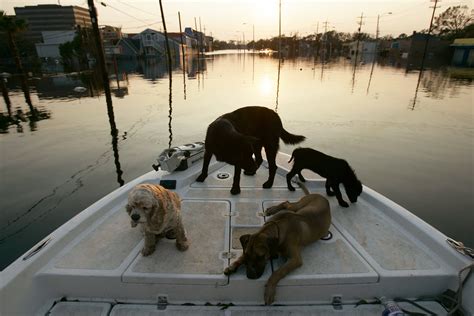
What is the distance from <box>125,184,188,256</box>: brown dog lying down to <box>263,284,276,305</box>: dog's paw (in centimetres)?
123

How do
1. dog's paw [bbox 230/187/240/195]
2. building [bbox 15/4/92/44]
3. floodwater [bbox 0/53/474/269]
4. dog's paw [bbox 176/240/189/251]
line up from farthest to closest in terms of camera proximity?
building [bbox 15/4/92/44] → floodwater [bbox 0/53/474/269] → dog's paw [bbox 230/187/240/195] → dog's paw [bbox 176/240/189/251]

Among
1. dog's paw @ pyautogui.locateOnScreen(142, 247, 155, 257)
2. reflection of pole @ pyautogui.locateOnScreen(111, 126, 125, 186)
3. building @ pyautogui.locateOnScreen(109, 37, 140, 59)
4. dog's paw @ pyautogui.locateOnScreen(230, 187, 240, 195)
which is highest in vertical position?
building @ pyautogui.locateOnScreen(109, 37, 140, 59)

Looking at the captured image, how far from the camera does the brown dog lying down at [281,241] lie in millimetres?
2865

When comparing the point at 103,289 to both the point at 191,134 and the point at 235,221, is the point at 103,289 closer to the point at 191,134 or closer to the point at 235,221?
the point at 235,221

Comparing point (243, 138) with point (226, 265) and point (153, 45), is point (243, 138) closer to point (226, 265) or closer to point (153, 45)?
point (226, 265)

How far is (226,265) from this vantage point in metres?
3.14

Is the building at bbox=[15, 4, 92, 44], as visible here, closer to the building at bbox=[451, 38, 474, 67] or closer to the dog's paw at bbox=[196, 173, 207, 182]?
the building at bbox=[451, 38, 474, 67]

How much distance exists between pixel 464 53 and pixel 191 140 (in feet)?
217

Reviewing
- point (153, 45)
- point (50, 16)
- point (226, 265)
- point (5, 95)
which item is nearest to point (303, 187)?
point (226, 265)

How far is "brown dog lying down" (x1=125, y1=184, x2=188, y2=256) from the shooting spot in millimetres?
2854

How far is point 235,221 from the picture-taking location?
409cm

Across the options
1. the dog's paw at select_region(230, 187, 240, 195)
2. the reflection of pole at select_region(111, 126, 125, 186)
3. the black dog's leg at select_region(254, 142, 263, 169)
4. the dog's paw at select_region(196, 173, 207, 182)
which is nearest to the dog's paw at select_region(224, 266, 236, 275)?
the dog's paw at select_region(230, 187, 240, 195)

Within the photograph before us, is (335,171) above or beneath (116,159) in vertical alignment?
above

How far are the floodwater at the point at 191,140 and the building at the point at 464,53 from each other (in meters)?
37.8
